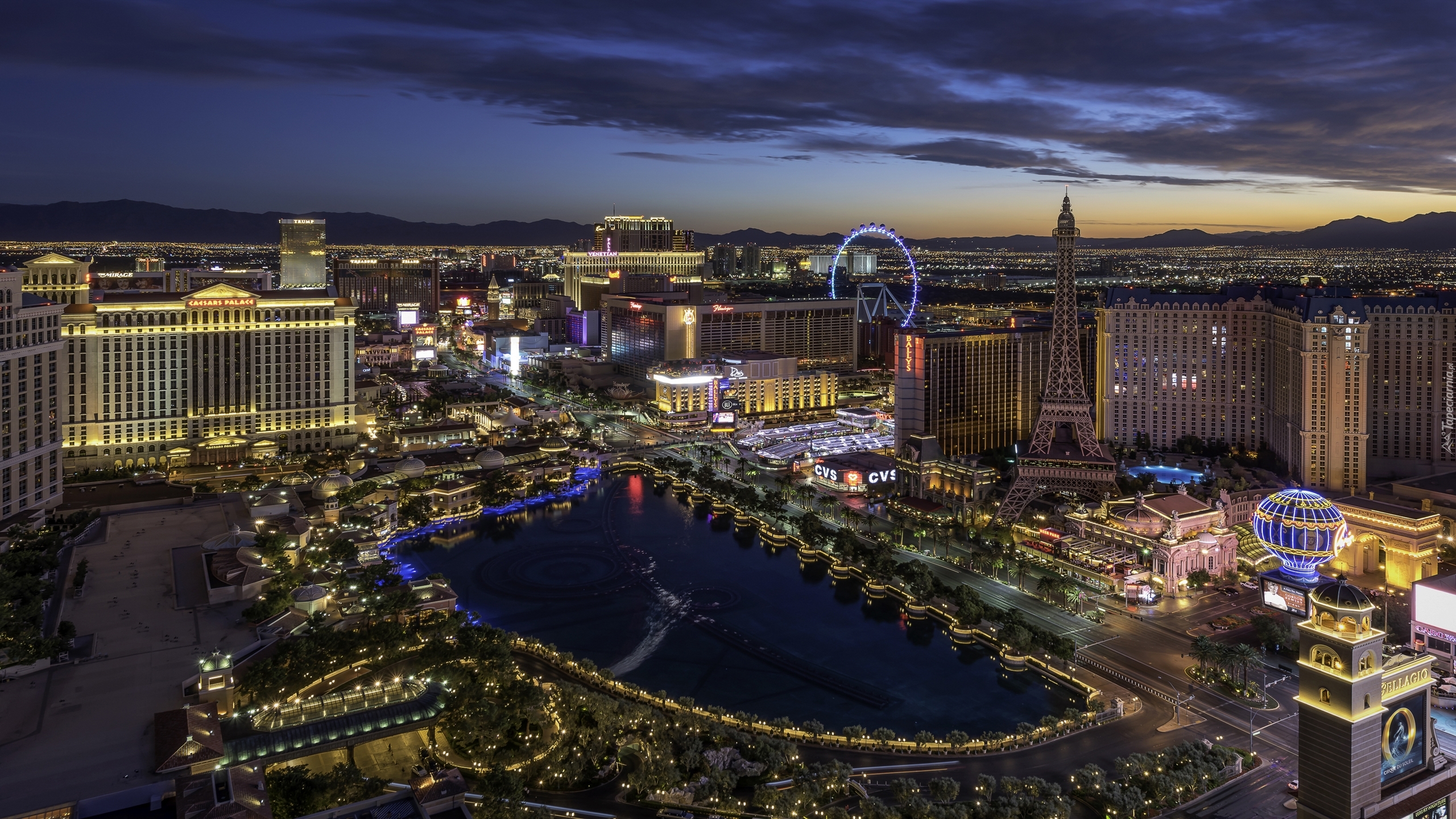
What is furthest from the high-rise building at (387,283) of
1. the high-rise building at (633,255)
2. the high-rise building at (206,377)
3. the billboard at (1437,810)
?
the billboard at (1437,810)

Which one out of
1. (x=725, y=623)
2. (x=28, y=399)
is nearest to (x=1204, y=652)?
(x=725, y=623)

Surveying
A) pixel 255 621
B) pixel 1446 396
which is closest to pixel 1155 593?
pixel 1446 396

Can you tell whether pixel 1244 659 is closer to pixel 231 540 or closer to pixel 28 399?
pixel 231 540

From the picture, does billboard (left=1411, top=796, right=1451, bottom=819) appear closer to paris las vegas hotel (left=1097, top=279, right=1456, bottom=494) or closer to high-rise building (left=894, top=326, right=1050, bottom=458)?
paris las vegas hotel (left=1097, top=279, right=1456, bottom=494)

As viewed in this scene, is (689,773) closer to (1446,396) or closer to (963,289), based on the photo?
(1446,396)

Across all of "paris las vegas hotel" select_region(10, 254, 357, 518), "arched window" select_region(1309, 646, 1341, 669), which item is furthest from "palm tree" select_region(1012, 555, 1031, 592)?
"paris las vegas hotel" select_region(10, 254, 357, 518)

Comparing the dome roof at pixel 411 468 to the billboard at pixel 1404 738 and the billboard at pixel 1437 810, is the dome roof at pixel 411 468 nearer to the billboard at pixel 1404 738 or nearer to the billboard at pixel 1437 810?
the billboard at pixel 1404 738

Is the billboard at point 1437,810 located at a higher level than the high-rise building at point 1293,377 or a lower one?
lower
